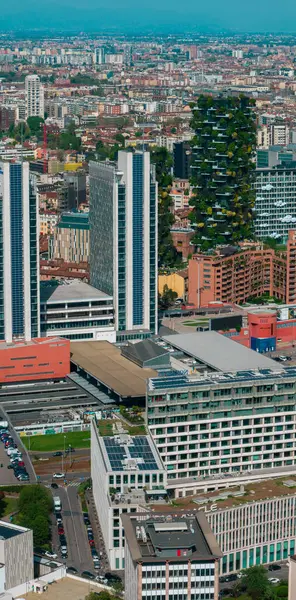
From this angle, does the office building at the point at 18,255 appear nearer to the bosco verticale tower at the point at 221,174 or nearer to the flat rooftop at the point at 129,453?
the flat rooftop at the point at 129,453

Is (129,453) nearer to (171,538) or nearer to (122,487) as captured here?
(122,487)

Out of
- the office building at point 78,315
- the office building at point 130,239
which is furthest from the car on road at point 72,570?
the office building at point 130,239

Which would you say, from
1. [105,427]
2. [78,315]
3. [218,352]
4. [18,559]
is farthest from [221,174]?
[18,559]

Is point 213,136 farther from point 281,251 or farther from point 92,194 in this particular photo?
point 92,194

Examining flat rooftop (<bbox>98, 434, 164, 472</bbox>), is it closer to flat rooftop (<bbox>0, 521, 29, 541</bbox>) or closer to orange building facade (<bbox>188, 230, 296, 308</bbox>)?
flat rooftop (<bbox>0, 521, 29, 541</bbox>)

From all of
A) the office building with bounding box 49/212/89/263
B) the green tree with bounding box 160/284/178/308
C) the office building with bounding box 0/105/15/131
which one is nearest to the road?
the green tree with bounding box 160/284/178/308

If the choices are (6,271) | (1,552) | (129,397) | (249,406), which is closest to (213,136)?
(6,271)
